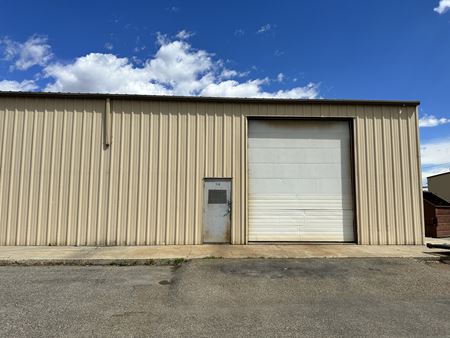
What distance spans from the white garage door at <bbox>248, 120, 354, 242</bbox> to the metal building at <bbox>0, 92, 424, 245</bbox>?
0.03m

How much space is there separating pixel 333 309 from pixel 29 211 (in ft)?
31.4

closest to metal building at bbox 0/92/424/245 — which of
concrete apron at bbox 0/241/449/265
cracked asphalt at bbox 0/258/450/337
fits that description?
concrete apron at bbox 0/241/449/265

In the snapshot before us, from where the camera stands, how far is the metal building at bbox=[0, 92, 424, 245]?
34.1ft

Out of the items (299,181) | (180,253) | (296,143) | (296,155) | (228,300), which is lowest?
(228,300)

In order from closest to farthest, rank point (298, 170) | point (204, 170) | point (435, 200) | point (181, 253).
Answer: point (181, 253) < point (204, 170) < point (298, 170) < point (435, 200)

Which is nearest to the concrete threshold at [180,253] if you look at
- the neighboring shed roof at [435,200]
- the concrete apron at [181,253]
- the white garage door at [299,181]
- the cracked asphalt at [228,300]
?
the concrete apron at [181,253]

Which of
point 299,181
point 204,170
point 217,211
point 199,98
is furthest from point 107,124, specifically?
point 299,181

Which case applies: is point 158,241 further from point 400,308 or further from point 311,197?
point 400,308

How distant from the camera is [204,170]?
35.3 feet

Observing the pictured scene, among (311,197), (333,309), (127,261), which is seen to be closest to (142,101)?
(127,261)

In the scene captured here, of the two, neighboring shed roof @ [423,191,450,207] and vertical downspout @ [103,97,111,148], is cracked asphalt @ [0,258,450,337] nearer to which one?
vertical downspout @ [103,97,111,148]

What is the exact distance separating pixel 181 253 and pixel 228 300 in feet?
12.6

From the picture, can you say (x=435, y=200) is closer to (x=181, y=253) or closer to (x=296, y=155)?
(x=296, y=155)

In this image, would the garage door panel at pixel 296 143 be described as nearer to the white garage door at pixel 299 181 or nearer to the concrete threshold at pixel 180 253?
the white garage door at pixel 299 181
